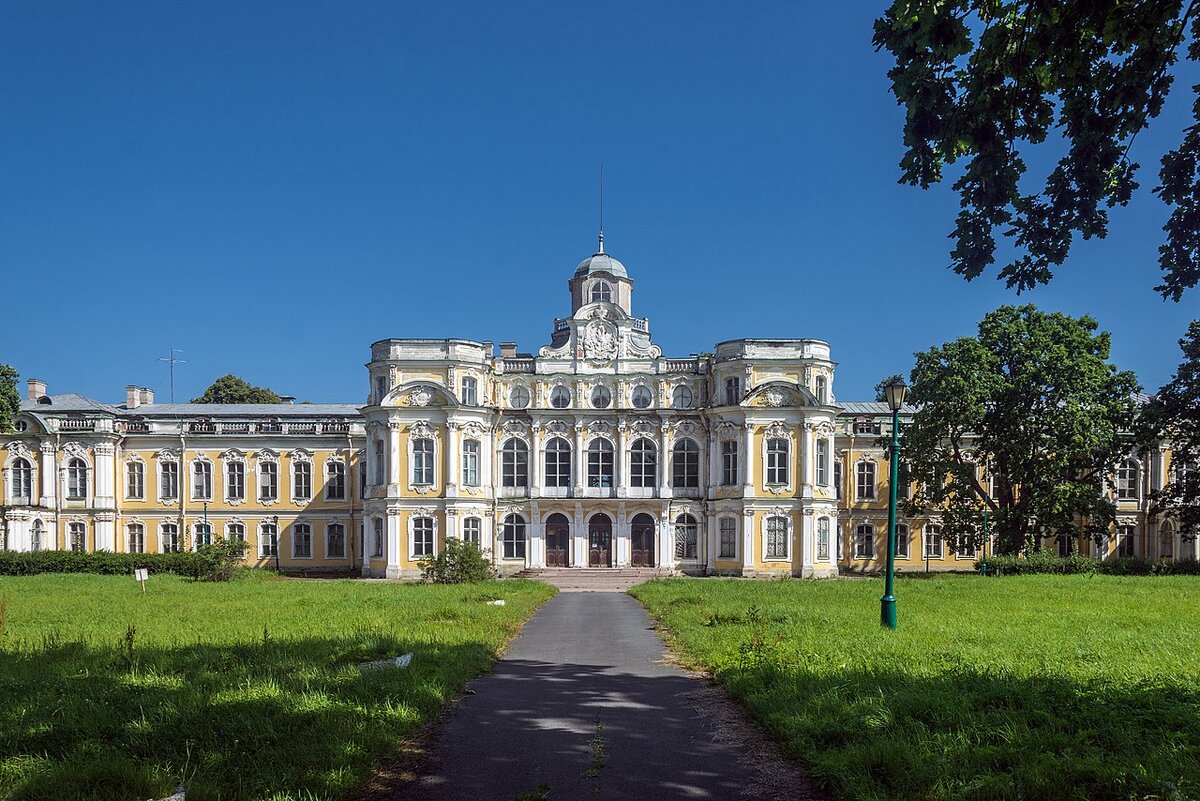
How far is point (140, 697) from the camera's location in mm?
10109

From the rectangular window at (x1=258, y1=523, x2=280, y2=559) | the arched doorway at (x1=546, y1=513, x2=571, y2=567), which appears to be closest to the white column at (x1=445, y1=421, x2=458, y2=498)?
the arched doorway at (x1=546, y1=513, x2=571, y2=567)

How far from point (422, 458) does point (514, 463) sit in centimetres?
487

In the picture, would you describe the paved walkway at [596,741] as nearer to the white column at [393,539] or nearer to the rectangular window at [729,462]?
the white column at [393,539]

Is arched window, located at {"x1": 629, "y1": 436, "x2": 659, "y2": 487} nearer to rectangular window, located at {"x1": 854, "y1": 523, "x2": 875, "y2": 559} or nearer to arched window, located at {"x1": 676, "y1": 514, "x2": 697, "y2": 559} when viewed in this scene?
arched window, located at {"x1": 676, "y1": 514, "x2": 697, "y2": 559}

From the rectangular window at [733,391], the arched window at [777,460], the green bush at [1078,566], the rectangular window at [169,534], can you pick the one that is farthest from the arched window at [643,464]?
the rectangular window at [169,534]

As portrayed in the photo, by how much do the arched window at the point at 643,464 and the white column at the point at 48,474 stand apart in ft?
93.2

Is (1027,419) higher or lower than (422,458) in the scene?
higher

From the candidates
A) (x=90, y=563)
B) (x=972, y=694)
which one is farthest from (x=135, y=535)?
(x=972, y=694)

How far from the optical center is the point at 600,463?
44.9 meters

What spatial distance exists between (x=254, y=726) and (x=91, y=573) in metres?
35.2

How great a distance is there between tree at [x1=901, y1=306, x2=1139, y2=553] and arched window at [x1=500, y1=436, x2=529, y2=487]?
17995mm

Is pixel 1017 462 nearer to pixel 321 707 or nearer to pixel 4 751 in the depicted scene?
pixel 321 707

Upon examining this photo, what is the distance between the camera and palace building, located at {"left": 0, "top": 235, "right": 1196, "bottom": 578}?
A: 138ft

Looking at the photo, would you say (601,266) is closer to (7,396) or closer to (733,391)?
(733,391)
